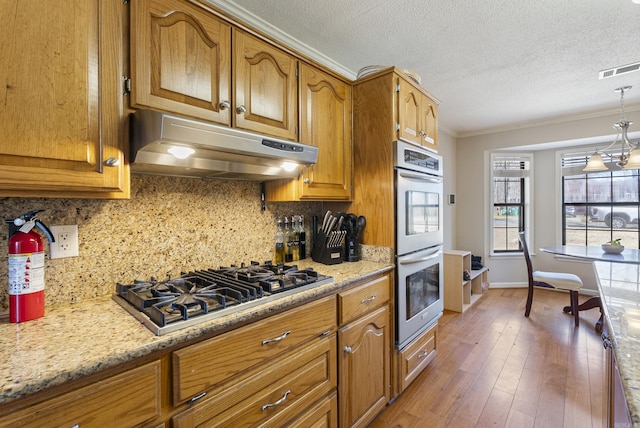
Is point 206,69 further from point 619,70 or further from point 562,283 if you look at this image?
point 562,283

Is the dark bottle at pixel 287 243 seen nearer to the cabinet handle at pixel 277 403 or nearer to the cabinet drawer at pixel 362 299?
the cabinet drawer at pixel 362 299

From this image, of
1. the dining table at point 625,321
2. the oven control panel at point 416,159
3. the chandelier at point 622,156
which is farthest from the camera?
the chandelier at point 622,156

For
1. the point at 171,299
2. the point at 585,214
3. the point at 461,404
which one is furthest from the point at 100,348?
the point at 585,214

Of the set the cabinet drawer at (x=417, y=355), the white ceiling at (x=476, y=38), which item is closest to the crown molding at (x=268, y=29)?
the white ceiling at (x=476, y=38)

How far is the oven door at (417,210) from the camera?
6.61ft

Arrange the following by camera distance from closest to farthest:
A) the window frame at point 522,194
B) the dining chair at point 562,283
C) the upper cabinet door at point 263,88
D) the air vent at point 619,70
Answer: the upper cabinet door at point 263,88
the air vent at point 619,70
the dining chair at point 562,283
the window frame at point 522,194

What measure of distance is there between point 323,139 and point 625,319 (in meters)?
1.61

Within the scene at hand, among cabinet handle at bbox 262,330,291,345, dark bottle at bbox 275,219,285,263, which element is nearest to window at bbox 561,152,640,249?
dark bottle at bbox 275,219,285,263

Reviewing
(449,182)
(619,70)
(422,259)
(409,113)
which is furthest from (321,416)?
(449,182)

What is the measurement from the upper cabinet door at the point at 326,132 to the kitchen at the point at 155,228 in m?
0.37

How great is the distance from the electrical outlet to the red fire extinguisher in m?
0.15

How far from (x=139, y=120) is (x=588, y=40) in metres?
3.04

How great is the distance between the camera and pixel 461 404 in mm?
2053

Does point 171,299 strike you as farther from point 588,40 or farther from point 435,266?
point 588,40
